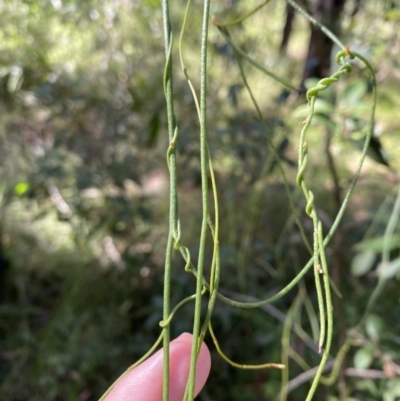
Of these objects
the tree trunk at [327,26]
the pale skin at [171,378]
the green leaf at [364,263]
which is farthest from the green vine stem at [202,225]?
the green leaf at [364,263]

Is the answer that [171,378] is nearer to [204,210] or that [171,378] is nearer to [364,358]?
[204,210]

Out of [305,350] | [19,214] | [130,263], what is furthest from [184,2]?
[305,350]

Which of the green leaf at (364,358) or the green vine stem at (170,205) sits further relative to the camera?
the green leaf at (364,358)

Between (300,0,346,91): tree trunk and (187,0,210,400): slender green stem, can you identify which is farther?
(300,0,346,91): tree trunk

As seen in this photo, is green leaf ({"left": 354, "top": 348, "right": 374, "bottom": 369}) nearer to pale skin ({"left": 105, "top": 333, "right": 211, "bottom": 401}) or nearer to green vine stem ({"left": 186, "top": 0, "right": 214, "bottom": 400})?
pale skin ({"left": 105, "top": 333, "right": 211, "bottom": 401})

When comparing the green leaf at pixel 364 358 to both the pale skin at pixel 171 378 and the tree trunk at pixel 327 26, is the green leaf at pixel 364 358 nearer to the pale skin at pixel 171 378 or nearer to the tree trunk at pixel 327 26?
the pale skin at pixel 171 378

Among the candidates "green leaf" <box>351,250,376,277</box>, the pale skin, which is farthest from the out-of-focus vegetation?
the pale skin
